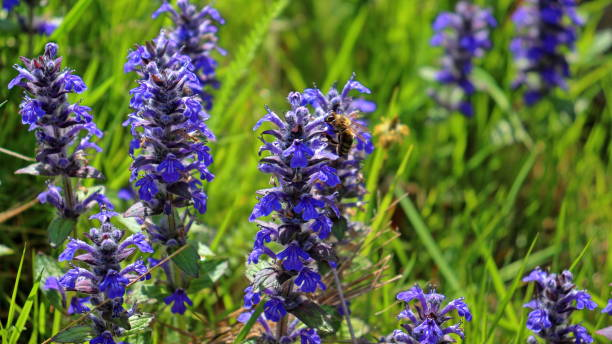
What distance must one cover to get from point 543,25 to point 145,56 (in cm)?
361

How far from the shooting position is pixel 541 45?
503 cm

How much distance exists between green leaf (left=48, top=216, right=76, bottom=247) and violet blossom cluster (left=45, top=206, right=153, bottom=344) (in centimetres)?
30

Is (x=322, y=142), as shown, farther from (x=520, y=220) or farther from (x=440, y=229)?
(x=520, y=220)

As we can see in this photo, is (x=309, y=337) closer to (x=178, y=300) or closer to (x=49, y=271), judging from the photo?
(x=178, y=300)

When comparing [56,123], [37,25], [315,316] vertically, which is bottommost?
[315,316]

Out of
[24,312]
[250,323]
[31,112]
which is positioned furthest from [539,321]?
[31,112]

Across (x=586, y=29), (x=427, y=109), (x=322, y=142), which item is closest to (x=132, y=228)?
(x=322, y=142)

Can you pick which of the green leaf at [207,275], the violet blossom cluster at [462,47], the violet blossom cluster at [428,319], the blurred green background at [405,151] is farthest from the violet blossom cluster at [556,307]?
the violet blossom cluster at [462,47]

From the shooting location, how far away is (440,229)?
166 inches

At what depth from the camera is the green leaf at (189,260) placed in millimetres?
2426

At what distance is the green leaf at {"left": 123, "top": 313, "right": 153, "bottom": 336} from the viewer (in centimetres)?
222

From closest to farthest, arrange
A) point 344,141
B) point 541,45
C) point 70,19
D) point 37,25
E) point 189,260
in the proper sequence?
1. point 189,260
2. point 344,141
3. point 70,19
4. point 37,25
5. point 541,45

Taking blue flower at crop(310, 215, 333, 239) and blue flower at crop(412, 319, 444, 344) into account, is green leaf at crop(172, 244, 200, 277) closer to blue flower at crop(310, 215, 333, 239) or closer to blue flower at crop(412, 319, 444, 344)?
blue flower at crop(310, 215, 333, 239)

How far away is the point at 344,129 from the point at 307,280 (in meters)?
0.63
